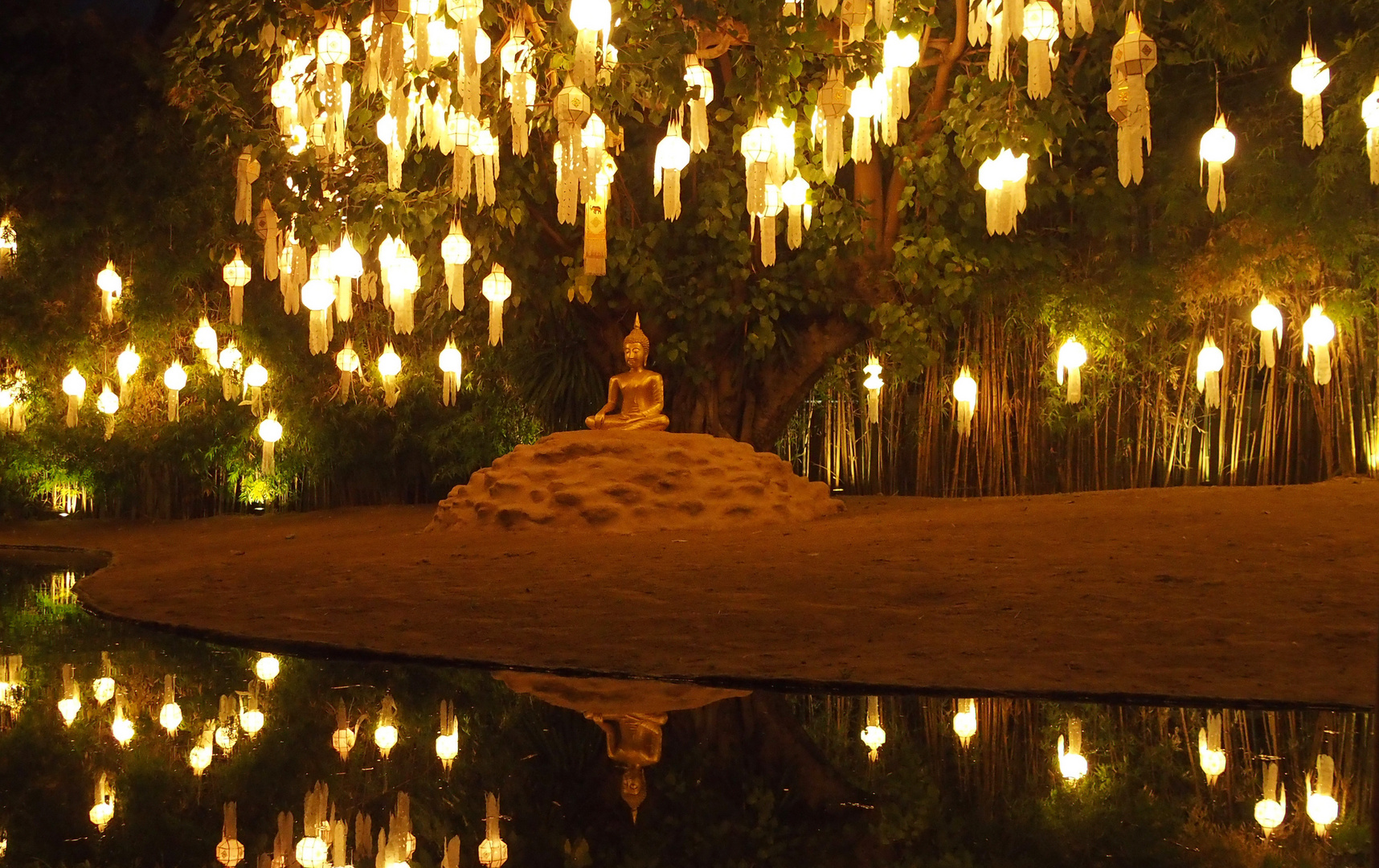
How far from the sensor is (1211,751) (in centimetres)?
394

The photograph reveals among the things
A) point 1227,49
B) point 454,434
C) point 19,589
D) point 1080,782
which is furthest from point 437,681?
point 454,434

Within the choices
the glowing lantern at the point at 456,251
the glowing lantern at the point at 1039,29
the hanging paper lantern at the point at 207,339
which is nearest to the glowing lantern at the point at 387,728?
the glowing lantern at the point at 1039,29

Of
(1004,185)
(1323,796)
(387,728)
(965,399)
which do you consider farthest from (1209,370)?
(387,728)

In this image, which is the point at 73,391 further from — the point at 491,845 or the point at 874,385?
the point at 491,845

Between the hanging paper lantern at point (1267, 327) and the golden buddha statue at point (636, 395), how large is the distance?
422 centimetres

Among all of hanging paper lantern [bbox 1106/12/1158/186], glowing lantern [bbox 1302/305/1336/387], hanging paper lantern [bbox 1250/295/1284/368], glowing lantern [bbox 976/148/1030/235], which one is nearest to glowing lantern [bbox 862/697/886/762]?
hanging paper lantern [bbox 1106/12/1158/186]

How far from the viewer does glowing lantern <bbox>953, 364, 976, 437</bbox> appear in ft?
36.0

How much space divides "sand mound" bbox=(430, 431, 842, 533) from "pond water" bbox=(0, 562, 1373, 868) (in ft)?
11.8

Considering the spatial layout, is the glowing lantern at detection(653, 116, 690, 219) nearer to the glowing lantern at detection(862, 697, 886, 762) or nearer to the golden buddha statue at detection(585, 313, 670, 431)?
the golden buddha statue at detection(585, 313, 670, 431)

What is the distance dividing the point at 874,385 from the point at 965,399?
800 millimetres

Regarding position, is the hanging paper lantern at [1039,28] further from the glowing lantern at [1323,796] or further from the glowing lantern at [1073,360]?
the glowing lantern at [1073,360]

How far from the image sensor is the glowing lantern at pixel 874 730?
400 cm

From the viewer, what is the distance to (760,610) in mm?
5793

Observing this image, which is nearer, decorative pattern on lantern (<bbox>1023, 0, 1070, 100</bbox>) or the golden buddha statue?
decorative pattern on lantern (<bbox>1023, 0, 1070, 100</bbox>)
